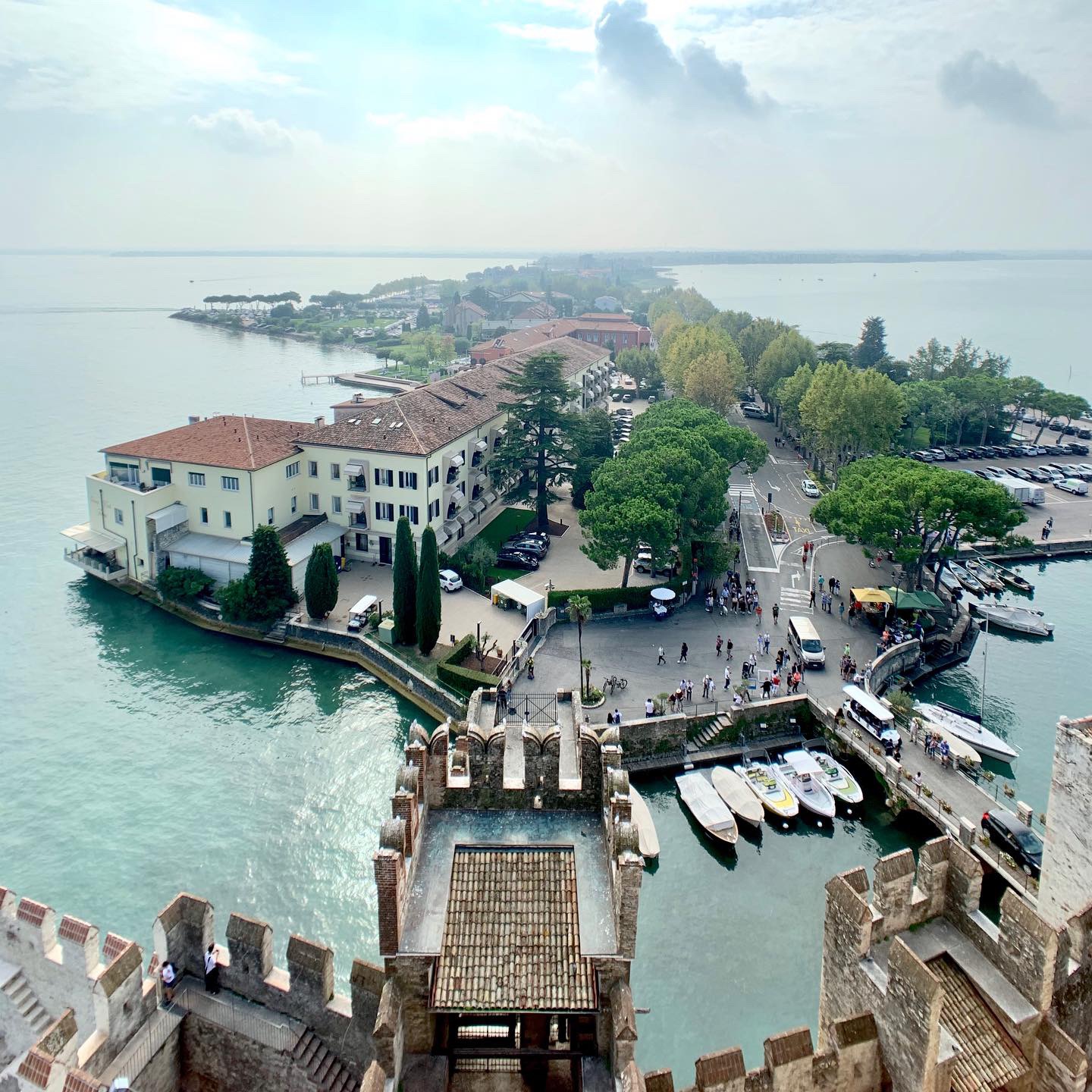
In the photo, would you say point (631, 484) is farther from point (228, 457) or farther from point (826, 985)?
point (826, 985)

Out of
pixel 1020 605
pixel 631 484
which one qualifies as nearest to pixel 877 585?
pixel 1020 605

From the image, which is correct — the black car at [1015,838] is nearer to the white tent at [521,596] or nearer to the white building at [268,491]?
the white tent at [521,596]

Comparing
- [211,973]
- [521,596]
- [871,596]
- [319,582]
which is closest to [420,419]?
[319,582]

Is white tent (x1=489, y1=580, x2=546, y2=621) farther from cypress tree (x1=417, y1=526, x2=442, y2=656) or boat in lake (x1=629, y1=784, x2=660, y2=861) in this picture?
boat in lake (x1=629, y1=784, x2=660, y2=861)

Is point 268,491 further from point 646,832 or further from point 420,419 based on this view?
point 646,832

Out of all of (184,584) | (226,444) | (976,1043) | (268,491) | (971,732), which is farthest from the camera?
(226,444)

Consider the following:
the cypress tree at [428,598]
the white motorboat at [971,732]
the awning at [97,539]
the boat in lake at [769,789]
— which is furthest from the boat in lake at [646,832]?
the awning at [97,539]
